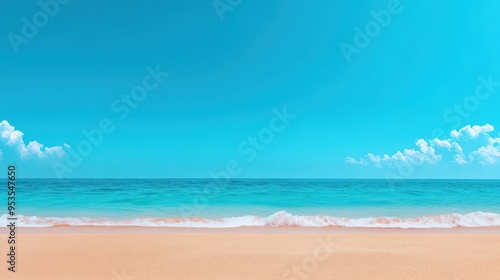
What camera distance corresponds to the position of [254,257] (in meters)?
7.14

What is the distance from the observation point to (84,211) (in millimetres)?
19766

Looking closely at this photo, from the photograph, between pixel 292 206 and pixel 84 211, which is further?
pixel 292 206

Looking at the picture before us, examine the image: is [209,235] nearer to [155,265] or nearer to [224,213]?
[155,265]

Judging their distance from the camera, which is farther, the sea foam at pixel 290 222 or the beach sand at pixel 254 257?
the sea foam at pixel 290 222

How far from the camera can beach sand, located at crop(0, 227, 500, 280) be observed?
239 inches

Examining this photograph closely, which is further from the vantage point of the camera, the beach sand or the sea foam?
the sea foam

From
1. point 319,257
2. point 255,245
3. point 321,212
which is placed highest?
point 321,212

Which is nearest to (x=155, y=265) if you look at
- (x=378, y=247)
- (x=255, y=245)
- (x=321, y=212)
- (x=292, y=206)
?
(x=255, y=245)

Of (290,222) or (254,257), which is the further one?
(290,222)

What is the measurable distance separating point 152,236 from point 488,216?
14699 mm

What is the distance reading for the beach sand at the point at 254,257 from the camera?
608 centimetres

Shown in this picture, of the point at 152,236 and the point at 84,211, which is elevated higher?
the point at 84,211

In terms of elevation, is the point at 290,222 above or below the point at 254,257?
above

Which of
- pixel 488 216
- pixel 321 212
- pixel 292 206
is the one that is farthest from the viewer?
Result: pixel 292 206
